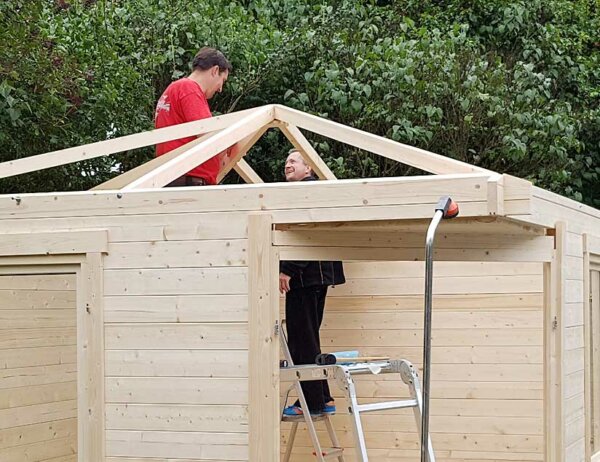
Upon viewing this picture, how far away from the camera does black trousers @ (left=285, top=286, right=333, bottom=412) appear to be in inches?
295

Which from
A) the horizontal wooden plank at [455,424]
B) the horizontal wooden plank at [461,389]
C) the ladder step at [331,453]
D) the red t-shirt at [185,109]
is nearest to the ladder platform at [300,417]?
the ladder step at [331,453]

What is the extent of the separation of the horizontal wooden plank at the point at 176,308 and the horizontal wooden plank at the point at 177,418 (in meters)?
0.42

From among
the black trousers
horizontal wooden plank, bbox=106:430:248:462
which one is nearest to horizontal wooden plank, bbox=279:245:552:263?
horizontal wooden plank, bbox=106:430:248:462

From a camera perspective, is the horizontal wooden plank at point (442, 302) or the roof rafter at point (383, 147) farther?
the horizontal wooden plank at point (442, 302)

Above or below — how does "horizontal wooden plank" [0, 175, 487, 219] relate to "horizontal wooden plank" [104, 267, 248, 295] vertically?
above

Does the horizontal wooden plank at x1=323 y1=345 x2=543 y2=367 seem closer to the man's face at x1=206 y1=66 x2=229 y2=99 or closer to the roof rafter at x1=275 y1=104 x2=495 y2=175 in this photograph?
the roof rafter at x1=275 y1=104 x2=495 y2=175

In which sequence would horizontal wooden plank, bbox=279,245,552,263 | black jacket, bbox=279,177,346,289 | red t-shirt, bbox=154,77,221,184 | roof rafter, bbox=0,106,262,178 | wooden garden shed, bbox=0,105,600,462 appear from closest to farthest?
wooden garden shed, bbox=0,105,600,462 < horizontal wooden plank, bbox=279,245,552,263 < roof rafter, bbox=0,106,262,178 < red t-shirt, bbox=154,77,221,184 < black jacket, bbox=279,177,346,289

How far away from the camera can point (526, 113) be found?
1121cm

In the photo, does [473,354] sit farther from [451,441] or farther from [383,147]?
[383,147]

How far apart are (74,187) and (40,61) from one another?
6.20ft

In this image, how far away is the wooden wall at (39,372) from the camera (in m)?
5.59

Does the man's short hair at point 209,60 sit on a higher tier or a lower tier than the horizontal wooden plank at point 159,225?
higher

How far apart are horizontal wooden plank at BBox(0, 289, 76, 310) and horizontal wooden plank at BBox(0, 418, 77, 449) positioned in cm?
58

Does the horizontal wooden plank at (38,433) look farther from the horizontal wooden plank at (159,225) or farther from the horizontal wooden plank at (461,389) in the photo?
the horizontal wooden plank at (461,389)
